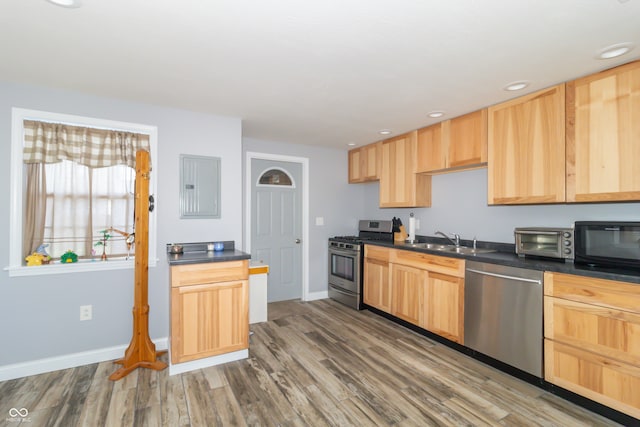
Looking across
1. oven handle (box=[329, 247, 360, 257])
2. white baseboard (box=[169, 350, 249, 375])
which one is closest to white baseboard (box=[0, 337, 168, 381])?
white baseboard (box=[169, 350, 249, 375])

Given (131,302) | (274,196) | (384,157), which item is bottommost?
(131,302)

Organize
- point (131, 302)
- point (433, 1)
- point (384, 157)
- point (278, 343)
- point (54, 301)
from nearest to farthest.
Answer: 1. point (433, 1)
2. point (54, 301)
3. point (131, 302)
4. point (278, 343)
5. point (384, 157)

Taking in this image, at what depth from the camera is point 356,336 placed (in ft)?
10.8

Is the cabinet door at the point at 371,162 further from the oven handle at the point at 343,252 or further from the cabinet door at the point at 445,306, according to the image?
the cabinet door at the point at 445,306

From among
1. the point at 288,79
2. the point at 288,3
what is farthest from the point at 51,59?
the point at 288,3

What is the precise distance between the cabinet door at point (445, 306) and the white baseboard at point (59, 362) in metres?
3.01

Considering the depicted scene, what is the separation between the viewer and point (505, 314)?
8.23 ft

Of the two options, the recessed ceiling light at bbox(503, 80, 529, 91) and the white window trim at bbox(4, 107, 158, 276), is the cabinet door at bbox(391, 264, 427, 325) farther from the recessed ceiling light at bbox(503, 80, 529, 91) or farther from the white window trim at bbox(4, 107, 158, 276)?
the white window trim at bbox(4, 107, 158, 276)

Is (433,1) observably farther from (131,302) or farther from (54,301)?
(54,301)

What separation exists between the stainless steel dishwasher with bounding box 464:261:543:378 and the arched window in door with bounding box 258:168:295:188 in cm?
275

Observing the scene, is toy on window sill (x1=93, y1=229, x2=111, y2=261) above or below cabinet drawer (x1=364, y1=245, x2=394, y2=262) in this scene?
above

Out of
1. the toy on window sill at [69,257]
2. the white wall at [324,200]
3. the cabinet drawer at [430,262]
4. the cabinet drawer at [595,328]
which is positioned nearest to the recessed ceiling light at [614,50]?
the cabinet drawer at [595,328]

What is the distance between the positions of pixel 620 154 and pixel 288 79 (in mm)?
2430

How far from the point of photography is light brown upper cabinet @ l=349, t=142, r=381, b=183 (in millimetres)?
4418
